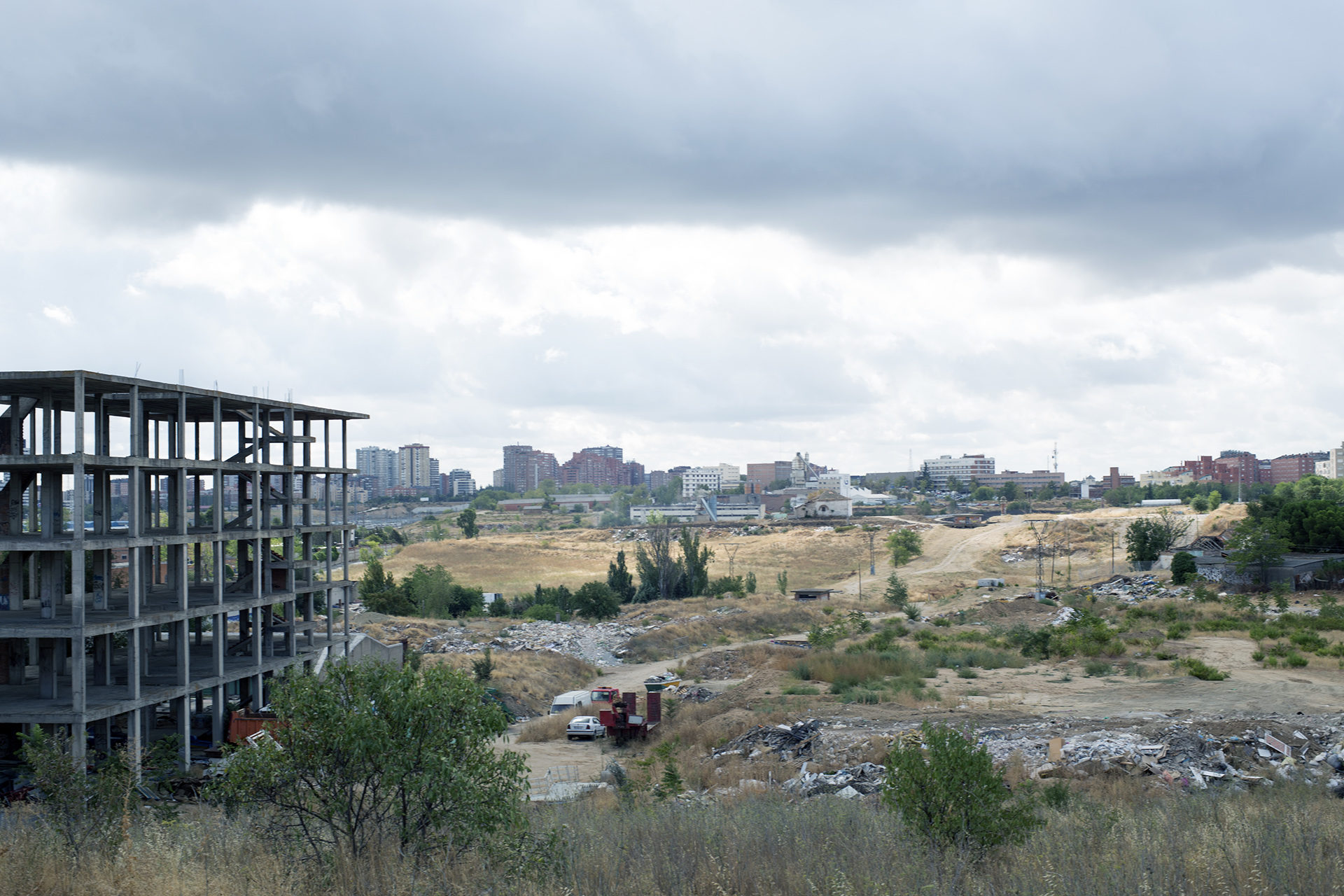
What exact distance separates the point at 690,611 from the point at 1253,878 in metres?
61.9

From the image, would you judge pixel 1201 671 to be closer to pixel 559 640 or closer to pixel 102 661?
pixel 559 640

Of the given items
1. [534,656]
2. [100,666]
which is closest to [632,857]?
[100,666]

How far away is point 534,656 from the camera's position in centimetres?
4653

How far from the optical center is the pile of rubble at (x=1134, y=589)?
60.2 meters

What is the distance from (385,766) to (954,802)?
6328 mm

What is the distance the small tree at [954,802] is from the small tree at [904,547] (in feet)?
312

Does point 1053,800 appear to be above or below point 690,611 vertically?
above

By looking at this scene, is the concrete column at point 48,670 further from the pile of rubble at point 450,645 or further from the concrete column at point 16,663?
the pile of rubble at point 450,645

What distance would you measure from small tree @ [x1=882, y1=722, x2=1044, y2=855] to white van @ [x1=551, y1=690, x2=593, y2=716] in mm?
26746

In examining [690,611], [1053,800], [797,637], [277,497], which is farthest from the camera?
[690,611]

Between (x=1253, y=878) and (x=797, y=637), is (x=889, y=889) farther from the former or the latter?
(x=797, y=637)

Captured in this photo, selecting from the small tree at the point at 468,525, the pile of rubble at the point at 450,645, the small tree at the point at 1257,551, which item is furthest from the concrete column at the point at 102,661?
the small tree at the point at 468,525

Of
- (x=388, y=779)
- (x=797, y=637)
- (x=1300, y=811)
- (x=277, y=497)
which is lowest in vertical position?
(x=797, y=637)

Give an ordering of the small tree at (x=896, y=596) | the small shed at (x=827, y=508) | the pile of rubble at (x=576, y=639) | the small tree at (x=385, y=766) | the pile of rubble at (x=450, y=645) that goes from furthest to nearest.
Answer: the small shed at (x=827, y=508)
the small tree at (x=896, y=596)
the pile of rubble at (x=576, y=639)
the pile of rubble at (x=450, y=645)
the small tree at (x=385, y=766)
